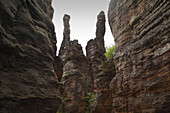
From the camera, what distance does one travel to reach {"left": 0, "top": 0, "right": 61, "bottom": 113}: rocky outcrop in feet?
17.3

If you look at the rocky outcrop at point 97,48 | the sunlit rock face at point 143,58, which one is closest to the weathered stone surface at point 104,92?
the sunlit rock face at point 143,58

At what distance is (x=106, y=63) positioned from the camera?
16797 mm

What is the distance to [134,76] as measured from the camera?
406 inches

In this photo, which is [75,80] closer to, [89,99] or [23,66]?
[89,99]

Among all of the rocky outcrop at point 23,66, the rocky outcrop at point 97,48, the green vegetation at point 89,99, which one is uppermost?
the rocky outcrop at point 97,48

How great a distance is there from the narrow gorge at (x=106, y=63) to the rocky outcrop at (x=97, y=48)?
37.5ft

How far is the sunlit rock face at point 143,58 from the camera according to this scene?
8320 millimetres

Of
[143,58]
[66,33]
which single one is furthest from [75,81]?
[66,33]

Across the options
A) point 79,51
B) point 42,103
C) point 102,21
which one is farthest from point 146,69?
point 102,21

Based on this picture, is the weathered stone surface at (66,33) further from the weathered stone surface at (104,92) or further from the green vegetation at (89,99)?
the weathered stone surface at (104,92)

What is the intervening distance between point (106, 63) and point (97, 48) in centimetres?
1432

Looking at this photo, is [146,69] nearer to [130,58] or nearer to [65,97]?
[130,58]

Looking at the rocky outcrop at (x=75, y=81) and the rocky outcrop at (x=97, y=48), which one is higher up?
the rocky outcrop at (x=97, y=48)

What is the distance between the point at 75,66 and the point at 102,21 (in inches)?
685
